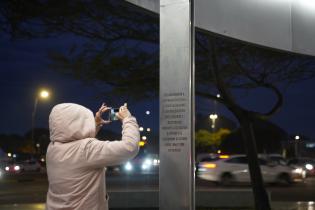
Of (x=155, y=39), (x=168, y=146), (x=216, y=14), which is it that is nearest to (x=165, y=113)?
(x=168, y=146)

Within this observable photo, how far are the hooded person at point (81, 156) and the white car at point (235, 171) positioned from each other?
22375mm

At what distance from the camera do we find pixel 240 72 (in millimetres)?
14211

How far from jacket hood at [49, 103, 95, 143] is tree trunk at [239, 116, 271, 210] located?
29.6 feet

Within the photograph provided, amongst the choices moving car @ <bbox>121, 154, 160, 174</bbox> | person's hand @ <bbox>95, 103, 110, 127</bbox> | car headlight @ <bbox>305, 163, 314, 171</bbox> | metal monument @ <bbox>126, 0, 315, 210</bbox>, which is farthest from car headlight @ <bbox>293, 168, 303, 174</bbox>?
person's hand @ <bbox>95, 103, 110, 127</bbox>

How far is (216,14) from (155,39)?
690 cm

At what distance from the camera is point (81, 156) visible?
11.6 ft

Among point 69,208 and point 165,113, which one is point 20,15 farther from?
point 69,208

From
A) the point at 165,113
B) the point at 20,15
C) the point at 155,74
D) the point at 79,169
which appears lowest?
the point at 79,169

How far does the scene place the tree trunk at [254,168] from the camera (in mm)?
12266

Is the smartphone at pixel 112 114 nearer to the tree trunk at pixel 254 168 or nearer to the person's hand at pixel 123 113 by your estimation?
the person's hand at pixel 123 113

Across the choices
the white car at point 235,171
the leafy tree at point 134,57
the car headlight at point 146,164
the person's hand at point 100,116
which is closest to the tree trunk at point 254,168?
the leafy tree at point 134,57

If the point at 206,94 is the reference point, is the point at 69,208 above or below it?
below

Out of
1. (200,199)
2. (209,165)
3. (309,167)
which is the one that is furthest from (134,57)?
(309,167)

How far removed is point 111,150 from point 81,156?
211 mm
